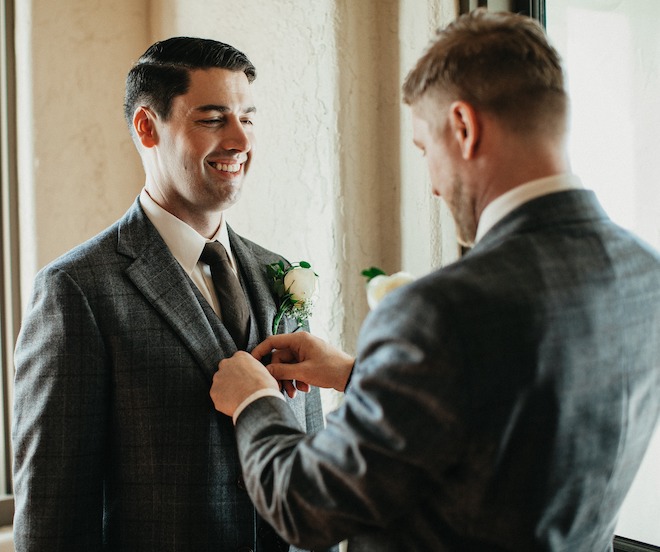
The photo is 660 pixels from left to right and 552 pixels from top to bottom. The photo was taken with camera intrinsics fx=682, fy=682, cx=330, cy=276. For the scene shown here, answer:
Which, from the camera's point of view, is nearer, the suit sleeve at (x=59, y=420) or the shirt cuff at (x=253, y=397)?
the shirt cuff at (x=253, y=397)

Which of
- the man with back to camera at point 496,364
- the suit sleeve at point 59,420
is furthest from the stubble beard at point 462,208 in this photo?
the suit sleeve at point 59,420

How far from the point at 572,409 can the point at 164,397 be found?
2.85 ft

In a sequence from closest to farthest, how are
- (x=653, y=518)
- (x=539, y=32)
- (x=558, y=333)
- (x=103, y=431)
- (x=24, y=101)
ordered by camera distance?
1. (x=558, y=333)
2. (x=539, y=32)
3. (x=103, y=431)
4. (x=653, y=518)
5. (x=24, y=101)

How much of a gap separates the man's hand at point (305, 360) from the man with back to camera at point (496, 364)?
448 mm

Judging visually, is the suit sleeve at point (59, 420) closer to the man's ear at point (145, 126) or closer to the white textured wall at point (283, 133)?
the man's ear at point (145, 126)

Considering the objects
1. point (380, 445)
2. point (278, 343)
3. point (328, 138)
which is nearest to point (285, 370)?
point (278, 343)

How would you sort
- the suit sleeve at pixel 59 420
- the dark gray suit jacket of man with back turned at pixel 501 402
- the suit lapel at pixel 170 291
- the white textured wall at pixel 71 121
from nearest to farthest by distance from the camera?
the dark gray suit jacket of man with back turned at pixel 501 402 < the suit sleeve at pixel 59 420 < the suit lapel at pixel 170 291 < the white textured wall at pixel 71 121

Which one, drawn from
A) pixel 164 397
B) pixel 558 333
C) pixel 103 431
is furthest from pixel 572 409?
pixel 103 431

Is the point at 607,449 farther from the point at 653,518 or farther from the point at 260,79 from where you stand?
the point at 260,79

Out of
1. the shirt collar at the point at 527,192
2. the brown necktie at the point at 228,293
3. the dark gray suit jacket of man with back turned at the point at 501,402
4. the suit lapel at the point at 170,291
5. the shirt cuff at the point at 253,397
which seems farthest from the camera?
the brown necktie at the point at 228,293

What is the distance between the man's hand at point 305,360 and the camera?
1.60 m

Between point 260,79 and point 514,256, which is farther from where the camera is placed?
point 260,79

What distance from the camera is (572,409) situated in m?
Answer: 0.96

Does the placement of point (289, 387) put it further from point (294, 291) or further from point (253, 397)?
point (253, 397)
